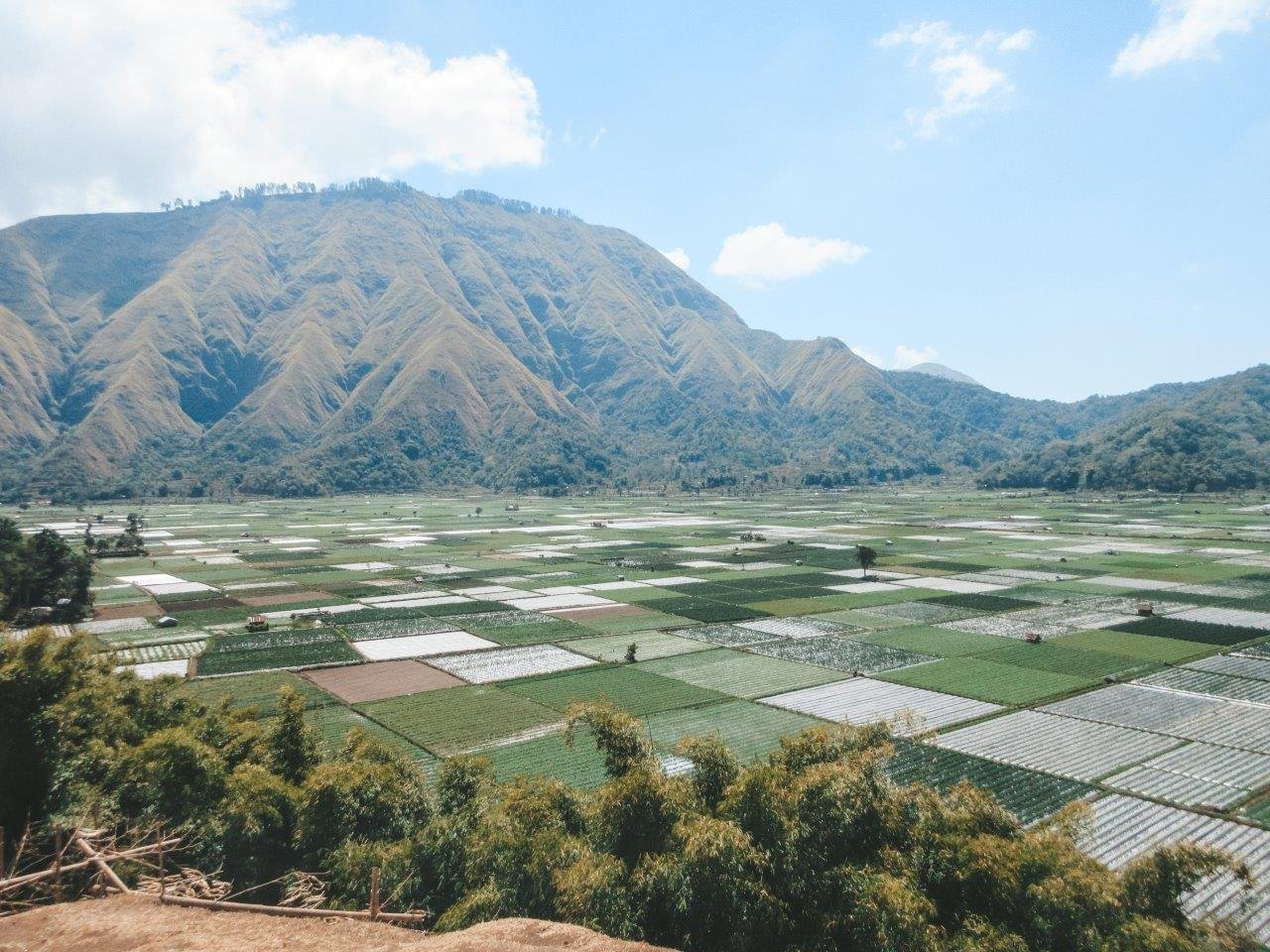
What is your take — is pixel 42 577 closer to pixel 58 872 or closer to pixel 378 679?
pixel 378 679

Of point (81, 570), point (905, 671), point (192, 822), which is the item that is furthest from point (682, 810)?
point (81, 570)

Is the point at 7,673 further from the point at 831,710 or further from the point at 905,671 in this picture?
the point at 905,671

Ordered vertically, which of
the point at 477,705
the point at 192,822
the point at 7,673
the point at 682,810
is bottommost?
the point at 477,705

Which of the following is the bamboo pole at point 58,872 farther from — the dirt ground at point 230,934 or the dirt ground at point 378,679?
the dirt ground at point 378,679

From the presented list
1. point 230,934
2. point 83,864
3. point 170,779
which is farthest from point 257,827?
point 230,934

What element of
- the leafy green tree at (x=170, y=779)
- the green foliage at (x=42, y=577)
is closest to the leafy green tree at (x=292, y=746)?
the leafy green tree at (x=170, y=779)

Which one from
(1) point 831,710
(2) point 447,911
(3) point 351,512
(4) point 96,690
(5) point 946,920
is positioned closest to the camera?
(5) point 946,920
